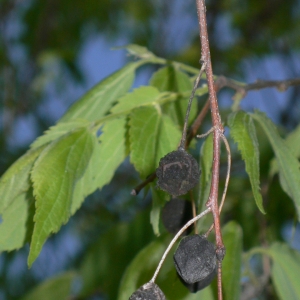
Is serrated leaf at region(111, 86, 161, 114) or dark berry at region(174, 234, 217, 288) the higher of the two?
serrated leaf at region(111, 86, 161, 114)

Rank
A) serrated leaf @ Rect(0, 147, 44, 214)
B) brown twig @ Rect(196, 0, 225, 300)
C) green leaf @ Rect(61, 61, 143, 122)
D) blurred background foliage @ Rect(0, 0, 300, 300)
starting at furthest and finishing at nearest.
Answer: blurred background foliage @ Rect(0, 0, 300, 300), green leaf @ Rect(61, 61, 143, 122), serrated leaf @ Rect(0, 147, 44, 214), brown twig @ Rect(196, 0, 225, 300)

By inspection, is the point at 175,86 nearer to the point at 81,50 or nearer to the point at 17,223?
the point at 17,223

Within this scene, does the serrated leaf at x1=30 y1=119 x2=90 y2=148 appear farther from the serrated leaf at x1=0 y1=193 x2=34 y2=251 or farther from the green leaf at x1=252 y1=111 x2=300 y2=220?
the green leaf at x1=252 y1=111 x2=300 y2=220

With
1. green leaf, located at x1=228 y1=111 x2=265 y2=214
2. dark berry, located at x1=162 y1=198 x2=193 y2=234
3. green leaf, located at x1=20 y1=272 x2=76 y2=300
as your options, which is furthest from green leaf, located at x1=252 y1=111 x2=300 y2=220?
green leaf, located at x1=20 y1=272 x2=76 y2=300

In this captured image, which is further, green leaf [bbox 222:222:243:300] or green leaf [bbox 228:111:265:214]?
green leaf [bbox 222:222:243:300]

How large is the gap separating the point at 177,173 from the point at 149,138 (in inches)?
10.7

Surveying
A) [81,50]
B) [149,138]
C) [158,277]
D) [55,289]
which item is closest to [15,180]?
[149,138]

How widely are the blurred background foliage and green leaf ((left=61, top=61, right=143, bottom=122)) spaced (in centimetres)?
167

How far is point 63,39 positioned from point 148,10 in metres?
0.66

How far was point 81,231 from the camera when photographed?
2943mm

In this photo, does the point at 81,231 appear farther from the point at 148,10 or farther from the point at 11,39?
the point at 148,10

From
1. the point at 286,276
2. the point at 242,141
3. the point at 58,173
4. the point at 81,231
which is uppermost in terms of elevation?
the point at 58,173

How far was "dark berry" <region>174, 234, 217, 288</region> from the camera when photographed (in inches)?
22.0

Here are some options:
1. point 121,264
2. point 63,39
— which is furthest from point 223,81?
point 63,39
